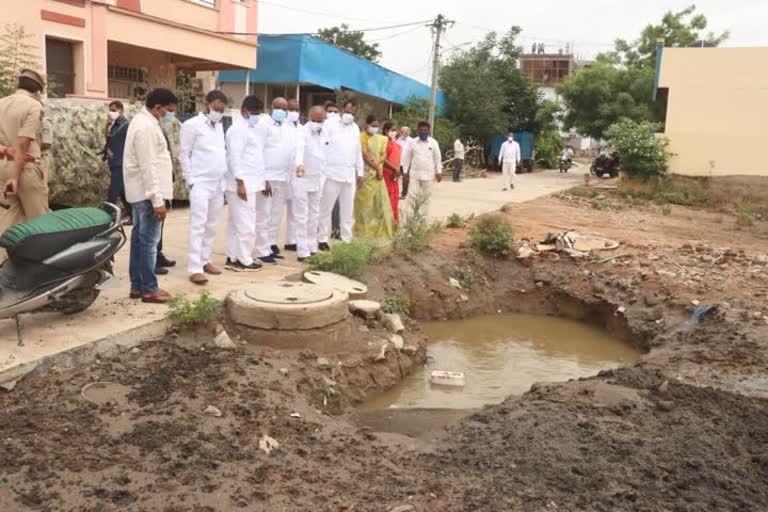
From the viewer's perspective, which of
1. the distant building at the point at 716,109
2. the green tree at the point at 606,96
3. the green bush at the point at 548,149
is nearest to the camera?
the distant building at the point at 716,109

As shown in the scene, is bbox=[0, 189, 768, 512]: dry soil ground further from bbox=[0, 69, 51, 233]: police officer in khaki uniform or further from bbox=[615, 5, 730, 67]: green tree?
bbox=[615, 5, 730, 67]: green tree

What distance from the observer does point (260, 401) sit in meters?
4.27

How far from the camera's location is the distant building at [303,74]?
19.3m

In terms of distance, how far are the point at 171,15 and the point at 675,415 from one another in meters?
14.9

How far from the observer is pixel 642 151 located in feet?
58.7

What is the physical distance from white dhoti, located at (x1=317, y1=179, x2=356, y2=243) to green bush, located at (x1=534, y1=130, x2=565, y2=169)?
2641 cm

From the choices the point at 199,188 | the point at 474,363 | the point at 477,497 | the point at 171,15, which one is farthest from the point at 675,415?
the point at 171,15

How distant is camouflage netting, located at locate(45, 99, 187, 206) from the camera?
31.8ft

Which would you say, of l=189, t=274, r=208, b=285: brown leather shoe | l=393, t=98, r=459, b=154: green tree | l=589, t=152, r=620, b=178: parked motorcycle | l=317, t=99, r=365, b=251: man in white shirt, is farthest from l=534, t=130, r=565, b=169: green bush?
l=189, t=274, r=208, b=285: brown leather shoe

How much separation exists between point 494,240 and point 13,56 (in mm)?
7954

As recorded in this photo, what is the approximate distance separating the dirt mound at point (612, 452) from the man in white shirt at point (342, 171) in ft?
12.9

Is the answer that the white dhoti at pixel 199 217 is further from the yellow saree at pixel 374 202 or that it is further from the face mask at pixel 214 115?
the yellow saree at pixel 374 202

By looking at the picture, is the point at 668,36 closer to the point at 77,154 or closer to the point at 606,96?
the point at 606,96

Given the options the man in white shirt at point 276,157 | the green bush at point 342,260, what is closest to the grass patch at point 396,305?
the green bush at point 342,260
